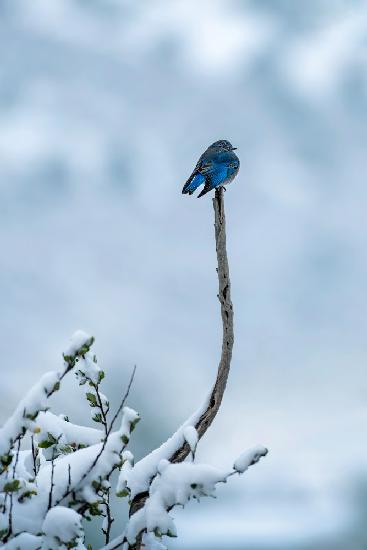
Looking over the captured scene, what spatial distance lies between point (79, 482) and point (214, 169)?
14.8ft

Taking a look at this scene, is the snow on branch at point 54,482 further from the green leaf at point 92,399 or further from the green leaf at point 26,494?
the green leaf at point 92,399

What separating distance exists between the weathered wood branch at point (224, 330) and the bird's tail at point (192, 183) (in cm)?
110

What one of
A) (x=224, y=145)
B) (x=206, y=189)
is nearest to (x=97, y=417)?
(x=206, y=189)

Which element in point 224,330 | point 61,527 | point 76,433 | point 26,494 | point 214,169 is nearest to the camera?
point 61,527

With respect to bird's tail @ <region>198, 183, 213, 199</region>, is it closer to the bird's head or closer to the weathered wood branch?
the weathered wood branch

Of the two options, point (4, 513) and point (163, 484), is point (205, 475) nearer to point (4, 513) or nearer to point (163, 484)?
point (163, 484)

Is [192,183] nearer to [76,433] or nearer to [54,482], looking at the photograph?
[76,433]

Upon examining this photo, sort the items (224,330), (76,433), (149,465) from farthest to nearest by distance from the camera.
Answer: (224,330) < (76,433) < (149,465)

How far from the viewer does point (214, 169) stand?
7.57 meters

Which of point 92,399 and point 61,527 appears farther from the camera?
point 92,399

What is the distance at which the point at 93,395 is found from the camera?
4.77m

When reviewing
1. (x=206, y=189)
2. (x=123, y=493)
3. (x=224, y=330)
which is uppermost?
(x=206, y=189)

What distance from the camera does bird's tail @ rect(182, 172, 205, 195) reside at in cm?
733

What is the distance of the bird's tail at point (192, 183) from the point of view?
24.1 ft
